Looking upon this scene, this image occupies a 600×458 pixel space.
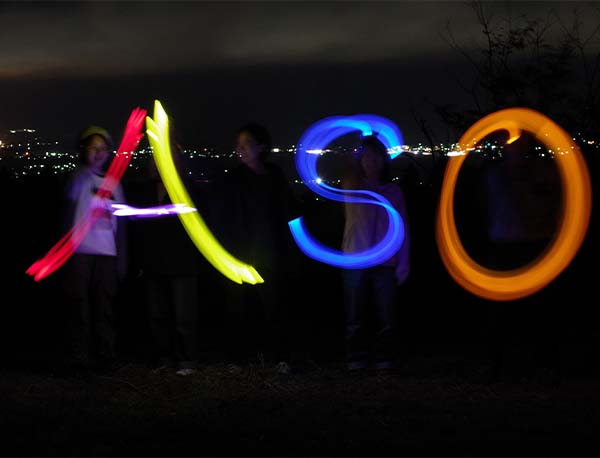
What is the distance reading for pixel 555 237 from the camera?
7738 mm

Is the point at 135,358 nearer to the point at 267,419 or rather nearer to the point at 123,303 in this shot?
the point at 123,303

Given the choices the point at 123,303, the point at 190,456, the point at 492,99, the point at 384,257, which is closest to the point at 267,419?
the point at 190,456

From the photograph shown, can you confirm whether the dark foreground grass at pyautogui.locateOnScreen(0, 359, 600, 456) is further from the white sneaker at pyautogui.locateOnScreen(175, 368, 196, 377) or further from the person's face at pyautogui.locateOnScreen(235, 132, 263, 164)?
the person's face at pyautogui.locateOnScreen(235, 132, 263, 164)

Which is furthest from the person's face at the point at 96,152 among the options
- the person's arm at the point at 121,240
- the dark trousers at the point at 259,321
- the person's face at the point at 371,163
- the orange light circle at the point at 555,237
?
the orange light circle at the point at 555,237

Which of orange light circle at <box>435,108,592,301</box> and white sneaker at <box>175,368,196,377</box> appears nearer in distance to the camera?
orange light circle at <box>435,108,592,301</box>

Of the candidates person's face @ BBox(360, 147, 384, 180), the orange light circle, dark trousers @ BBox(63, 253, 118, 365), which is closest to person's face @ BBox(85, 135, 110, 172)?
dark trousers @ BBox(63, 253, 118, 365)

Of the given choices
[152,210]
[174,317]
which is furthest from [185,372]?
[152,210]

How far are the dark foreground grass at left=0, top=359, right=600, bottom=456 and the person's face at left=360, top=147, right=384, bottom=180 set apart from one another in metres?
1.74

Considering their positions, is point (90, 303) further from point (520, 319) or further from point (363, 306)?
point (520, 319)

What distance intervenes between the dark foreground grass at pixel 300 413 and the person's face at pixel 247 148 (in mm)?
1832

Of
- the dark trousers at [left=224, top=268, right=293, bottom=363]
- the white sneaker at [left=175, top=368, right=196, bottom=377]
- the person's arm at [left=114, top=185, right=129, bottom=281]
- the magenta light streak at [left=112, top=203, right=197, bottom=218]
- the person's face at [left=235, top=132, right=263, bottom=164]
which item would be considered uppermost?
the person's face at [left=235, top=132, right=263, bottom=164]

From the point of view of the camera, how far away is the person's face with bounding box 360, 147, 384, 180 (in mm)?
8422

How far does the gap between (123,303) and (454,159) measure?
177 inches

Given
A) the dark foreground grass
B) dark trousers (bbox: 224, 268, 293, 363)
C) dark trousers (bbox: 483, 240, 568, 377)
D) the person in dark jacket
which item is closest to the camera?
the dark foreground grass
